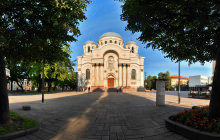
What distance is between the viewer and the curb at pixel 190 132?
3.93 meters

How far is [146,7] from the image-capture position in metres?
4.76

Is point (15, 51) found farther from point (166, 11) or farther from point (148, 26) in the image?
point (166, 11)

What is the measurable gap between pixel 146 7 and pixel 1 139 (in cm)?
679

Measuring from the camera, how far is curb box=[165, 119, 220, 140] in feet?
12.9

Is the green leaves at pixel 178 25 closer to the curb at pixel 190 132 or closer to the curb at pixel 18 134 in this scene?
the curb at pixel 190 132

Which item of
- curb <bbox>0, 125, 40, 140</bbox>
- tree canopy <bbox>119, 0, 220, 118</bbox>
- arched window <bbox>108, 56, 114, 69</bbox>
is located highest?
arched window <bbox>108, 56, 114, 69</bbox>

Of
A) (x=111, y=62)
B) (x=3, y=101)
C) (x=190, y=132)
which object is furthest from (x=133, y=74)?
(x=3, y=101)

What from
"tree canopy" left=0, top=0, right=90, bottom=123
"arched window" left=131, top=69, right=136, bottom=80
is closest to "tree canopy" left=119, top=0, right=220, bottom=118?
"tree canopy" left=0, top=0, right=90, bottom=123

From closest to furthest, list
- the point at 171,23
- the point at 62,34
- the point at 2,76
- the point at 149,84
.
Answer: the point at 2,76 → the point at 171,23 → the point at 62,34 → the point at 149,84

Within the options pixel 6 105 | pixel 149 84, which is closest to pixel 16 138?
pixel 6 105

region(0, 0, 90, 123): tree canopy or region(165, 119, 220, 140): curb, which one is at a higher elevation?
region(0, 0, 90, 123): tree canopy

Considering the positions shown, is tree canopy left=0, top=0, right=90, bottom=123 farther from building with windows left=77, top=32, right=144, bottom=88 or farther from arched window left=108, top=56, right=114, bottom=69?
arched window left=108, top=56, right=114, bottom=69

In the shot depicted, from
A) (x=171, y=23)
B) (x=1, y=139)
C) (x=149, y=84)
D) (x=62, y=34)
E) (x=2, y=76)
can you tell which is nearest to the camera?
(x=1, y=139)

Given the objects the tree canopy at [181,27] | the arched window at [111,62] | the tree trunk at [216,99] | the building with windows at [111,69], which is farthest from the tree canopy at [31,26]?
the arched window at [111,62]
